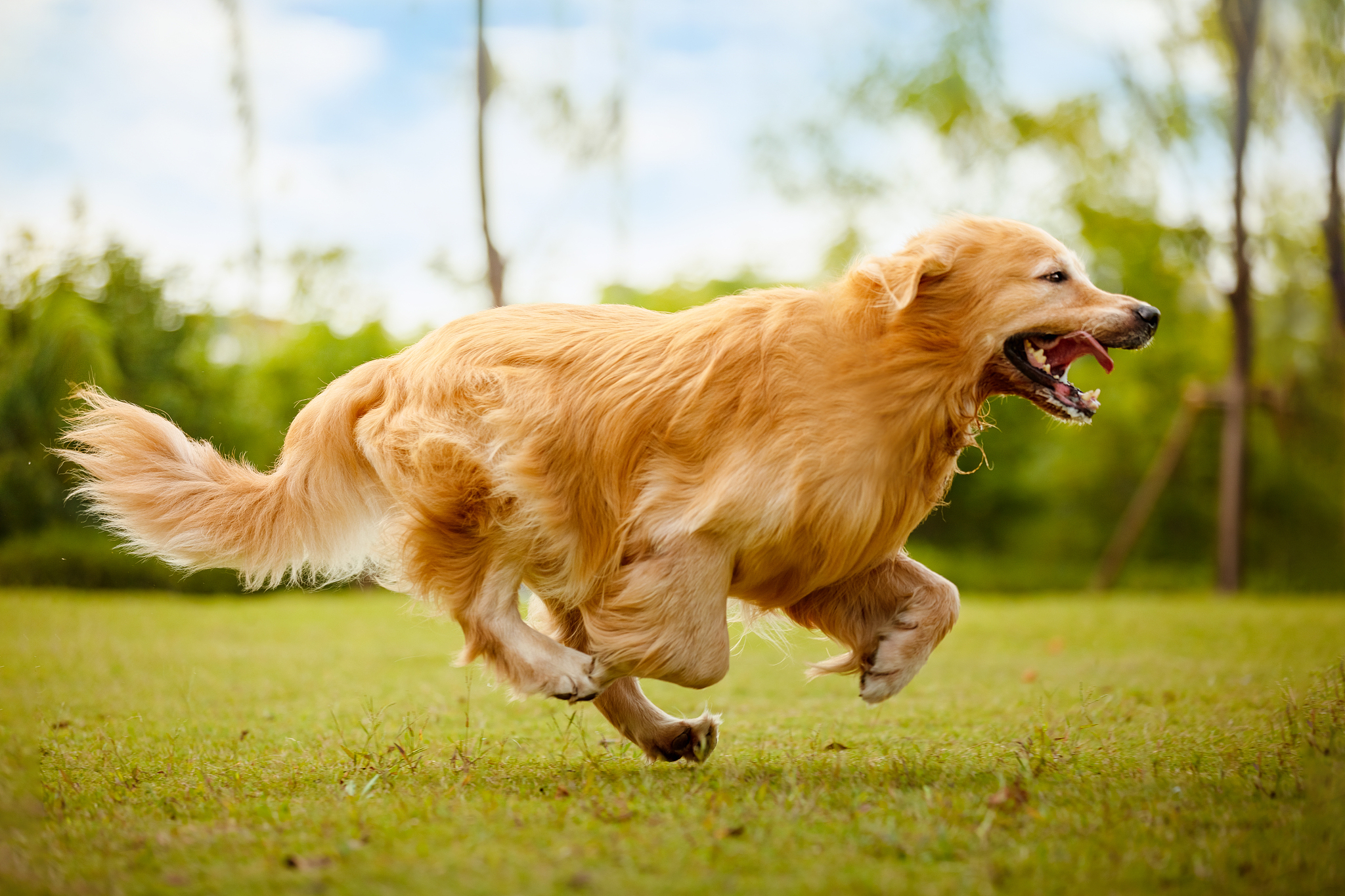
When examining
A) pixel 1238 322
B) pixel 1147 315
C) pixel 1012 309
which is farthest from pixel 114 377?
pixel 1238 322

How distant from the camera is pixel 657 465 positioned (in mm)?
4352

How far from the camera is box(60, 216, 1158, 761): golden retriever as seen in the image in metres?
4.17

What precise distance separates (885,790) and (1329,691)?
2.80 m

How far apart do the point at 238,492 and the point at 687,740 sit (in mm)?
2279

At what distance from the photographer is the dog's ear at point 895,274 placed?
418cm

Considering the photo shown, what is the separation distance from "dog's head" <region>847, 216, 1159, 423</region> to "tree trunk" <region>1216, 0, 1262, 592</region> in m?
13.4

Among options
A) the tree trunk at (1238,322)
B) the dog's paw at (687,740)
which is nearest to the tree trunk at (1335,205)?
the tree trunk at (1238,322)

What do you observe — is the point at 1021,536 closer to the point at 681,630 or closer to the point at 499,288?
the point at 499,288

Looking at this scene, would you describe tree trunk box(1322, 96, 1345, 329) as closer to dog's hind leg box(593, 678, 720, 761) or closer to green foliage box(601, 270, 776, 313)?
green foliage box(601, 270, 776, 313)

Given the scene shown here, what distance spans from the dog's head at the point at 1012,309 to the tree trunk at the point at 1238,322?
1342 centimetres

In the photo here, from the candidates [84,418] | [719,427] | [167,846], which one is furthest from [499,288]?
[167,846]

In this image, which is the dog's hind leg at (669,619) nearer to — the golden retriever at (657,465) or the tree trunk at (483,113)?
the golden retriever at (657,465)

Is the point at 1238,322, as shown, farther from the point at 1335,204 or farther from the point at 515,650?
the point at 515,650

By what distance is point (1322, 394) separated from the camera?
62.6 ft
